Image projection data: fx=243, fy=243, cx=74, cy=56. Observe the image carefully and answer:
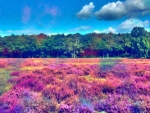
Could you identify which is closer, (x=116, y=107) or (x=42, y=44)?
(x=116, y=107)

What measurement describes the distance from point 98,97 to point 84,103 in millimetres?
1007

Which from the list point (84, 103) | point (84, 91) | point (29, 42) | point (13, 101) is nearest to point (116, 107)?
point (84, 103)

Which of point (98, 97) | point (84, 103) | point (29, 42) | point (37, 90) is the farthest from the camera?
point (29, 42)

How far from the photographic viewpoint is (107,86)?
9.70 m

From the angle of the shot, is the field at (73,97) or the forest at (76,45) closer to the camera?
the field at (73,97)

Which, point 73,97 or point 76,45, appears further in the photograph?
point 76,45

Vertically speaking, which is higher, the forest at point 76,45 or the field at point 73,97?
the forest at point 76,45

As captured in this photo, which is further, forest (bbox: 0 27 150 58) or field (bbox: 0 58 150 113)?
forest (bbox: 0 27 150 58)

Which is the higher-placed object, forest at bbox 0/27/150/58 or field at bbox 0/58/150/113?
forest at bbox 0/27/150/58

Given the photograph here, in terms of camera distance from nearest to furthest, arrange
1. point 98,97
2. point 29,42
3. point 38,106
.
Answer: point 38,106, point 98,97, point 29,42

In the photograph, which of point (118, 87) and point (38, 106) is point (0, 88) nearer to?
point (38, 106)

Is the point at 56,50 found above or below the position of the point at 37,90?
above

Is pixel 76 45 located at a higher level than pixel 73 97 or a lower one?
higher

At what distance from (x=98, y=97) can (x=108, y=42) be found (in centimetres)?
1900
